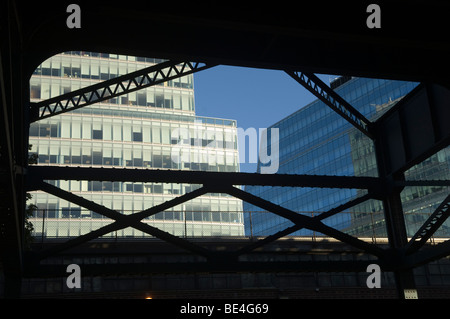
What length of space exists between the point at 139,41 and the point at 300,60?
3.40 meters

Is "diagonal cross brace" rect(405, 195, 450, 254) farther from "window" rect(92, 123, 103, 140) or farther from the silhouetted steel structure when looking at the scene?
"window" rect(92, 123, 103, 140)

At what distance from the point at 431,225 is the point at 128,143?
317 ft

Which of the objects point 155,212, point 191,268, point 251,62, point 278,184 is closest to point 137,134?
point 278,184

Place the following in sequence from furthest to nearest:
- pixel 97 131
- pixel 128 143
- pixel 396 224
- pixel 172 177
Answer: pixel 128 143
pixel 97 131
pixel 396 224
pixel 172 177

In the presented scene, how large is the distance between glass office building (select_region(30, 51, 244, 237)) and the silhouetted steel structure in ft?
282

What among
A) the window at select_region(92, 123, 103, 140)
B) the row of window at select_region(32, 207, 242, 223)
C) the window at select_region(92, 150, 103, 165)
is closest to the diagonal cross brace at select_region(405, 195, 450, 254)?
the row of window at select_region(32, 207, 242, 223)

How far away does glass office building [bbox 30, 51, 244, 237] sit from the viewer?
10350 centimetres

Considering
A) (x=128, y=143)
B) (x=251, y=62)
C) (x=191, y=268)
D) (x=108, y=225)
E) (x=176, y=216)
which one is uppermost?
(x=128, y=143)

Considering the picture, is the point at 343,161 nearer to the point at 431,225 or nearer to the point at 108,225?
the point at 431,225

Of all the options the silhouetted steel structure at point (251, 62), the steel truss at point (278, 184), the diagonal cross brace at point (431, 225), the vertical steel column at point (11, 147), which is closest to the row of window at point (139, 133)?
the steel truss at point (278, 184)

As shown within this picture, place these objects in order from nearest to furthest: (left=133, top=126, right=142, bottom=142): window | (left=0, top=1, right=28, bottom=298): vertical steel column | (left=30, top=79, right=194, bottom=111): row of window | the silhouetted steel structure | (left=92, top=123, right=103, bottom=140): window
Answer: (left=0, top=1, right=28, bottom=298): vertical steel column → the silhouetted steel structure → (left=92, top=123, right=103, bottom=140): window → (left=30, top=79, right=194, bottom=111): row of window → (left=133, top=126, right=142, bottom=142): window

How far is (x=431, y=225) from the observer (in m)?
15.2
